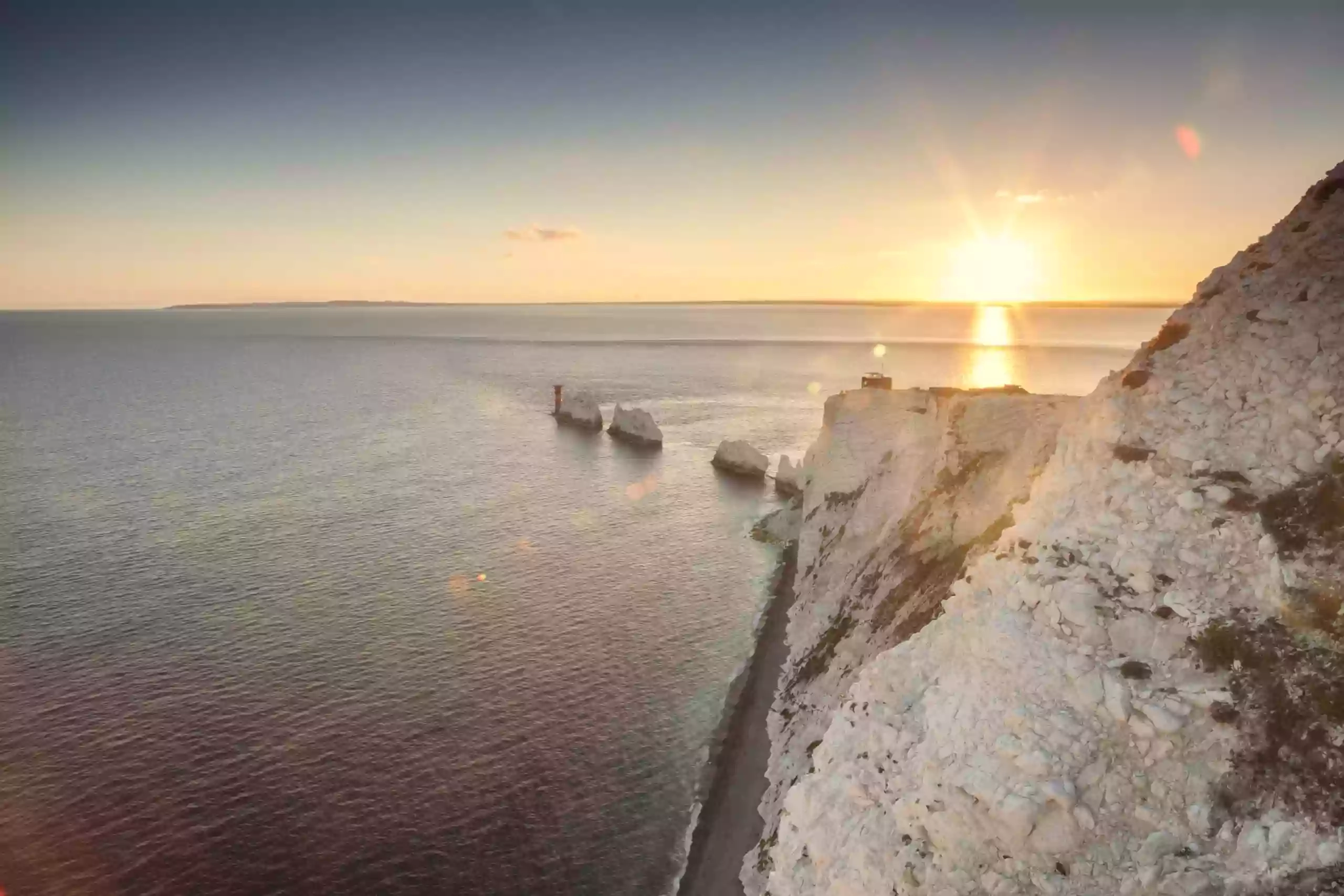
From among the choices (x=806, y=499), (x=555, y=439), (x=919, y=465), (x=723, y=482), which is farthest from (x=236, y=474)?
(x=919, y=465)

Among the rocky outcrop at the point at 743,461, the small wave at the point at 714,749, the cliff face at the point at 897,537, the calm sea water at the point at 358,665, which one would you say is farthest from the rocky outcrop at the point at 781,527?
the cliff face at the point at 897,537

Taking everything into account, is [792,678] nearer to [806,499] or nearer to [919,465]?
[919,465]

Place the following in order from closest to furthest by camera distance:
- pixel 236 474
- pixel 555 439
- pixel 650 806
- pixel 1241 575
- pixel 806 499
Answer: pixel 1241 575
pixel 650 806
pixel 806 499
pixel 236 474
pixel 555 439

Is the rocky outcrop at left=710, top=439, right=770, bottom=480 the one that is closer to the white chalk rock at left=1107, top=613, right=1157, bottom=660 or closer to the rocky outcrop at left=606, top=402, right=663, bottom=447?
the rocky outcrop at left=606, top=402, right=663, bottom=447

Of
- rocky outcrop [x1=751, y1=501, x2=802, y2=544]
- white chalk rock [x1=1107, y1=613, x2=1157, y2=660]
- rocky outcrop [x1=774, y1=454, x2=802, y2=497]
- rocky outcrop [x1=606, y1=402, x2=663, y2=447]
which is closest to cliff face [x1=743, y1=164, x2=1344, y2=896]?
white chalk rock [x1=1107, y1=613, x2=1157, y2=660]

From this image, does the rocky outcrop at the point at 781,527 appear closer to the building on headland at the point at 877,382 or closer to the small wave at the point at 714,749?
the building on headland at the point at 877,382

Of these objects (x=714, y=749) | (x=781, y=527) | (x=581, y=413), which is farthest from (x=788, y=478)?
(x=714, y=749)
